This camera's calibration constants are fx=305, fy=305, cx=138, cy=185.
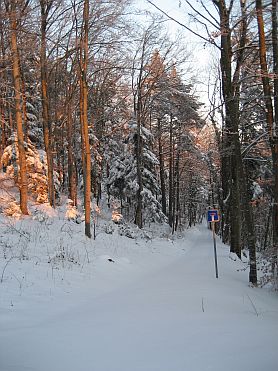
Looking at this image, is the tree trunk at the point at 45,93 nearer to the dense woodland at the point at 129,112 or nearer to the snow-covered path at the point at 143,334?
the dense woodland at the point at 129,112

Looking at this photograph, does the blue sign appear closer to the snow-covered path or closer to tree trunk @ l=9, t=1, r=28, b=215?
the snow-covered path

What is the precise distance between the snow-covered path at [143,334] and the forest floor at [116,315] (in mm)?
12

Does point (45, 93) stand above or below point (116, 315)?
above

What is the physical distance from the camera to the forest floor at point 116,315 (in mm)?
3566

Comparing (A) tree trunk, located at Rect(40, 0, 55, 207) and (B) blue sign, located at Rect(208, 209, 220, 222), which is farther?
(A) tree trunk, located at Rect(40, 0, 55, 207)

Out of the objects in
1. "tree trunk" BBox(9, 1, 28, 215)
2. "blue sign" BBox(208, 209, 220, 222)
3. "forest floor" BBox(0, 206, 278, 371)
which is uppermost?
"tree trunk" BBox(9, 1, 28, 215)

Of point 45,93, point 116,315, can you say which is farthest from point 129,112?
point 116,315

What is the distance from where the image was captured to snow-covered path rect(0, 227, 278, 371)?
347cm

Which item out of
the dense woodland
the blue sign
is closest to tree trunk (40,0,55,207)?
the dense woodland

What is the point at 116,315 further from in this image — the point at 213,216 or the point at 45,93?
the point at 45,93

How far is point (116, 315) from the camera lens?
5.41 meters

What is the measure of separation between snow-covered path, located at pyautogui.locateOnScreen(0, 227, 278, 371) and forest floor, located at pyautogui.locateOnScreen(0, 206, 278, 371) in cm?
1

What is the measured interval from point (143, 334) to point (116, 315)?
1.08 meters

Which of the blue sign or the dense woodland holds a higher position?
the dense woodland
